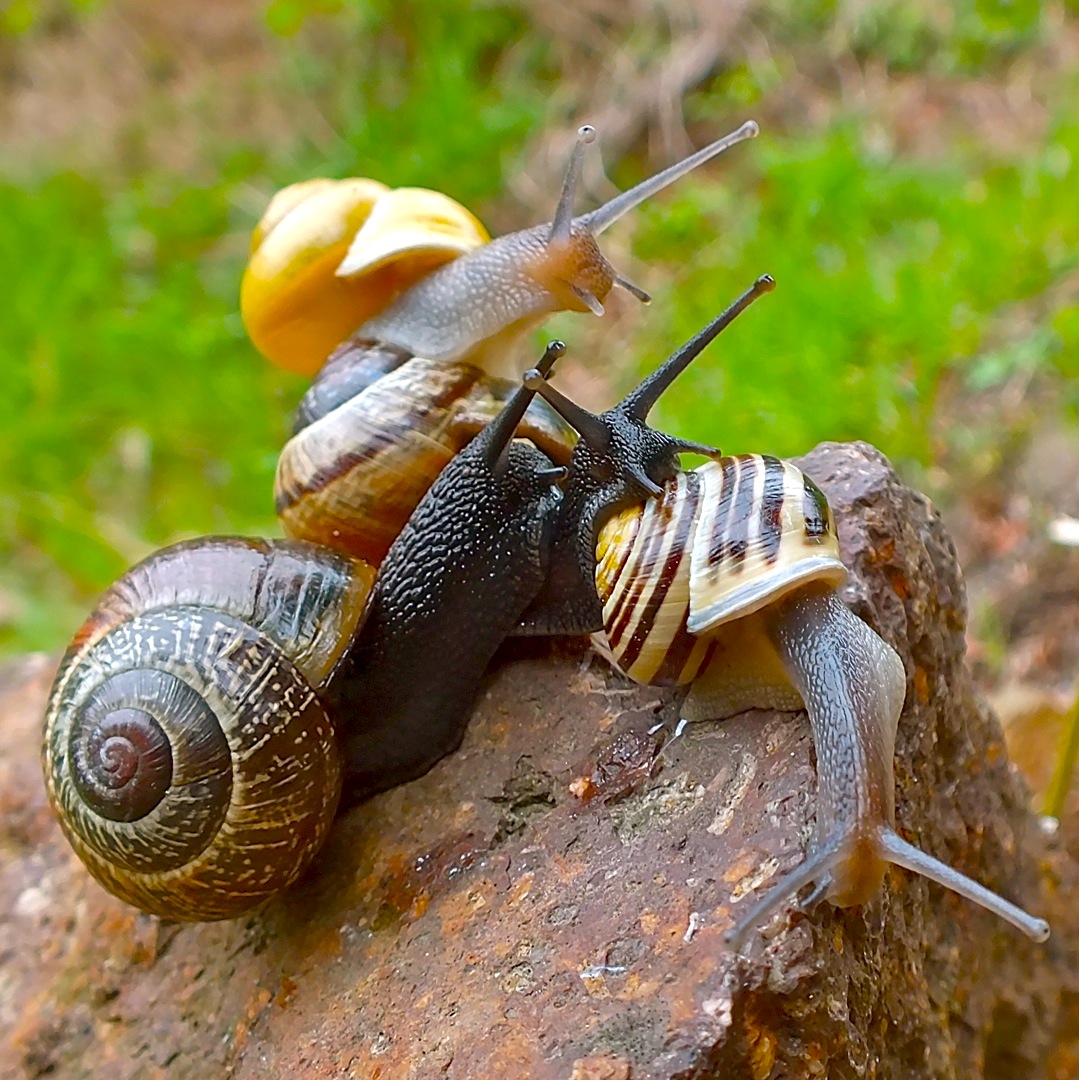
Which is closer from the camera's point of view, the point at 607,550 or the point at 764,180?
the point at 607,550

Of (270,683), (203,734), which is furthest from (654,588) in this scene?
(203,734)

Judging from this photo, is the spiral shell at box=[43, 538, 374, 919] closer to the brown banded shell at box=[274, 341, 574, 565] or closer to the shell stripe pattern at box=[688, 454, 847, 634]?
the brown banded shell at box=[274, 341, 574, 565]

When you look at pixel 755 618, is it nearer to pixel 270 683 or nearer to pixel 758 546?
pixel 758 546

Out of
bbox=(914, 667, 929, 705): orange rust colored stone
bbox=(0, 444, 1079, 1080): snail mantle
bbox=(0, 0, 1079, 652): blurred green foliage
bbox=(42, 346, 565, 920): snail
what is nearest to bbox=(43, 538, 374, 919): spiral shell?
bbox=(42, 346, 565, 920): snail

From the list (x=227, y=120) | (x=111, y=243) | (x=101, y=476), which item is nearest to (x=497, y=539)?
(x=101, y=476)

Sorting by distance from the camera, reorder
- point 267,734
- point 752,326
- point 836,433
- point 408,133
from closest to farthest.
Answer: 1. point 267,734
2. point 836,433
3. point 752,326
4. point 408,133

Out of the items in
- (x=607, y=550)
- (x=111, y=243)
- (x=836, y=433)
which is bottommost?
(x=836, y=433)

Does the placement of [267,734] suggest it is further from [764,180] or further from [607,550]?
[764,180]
